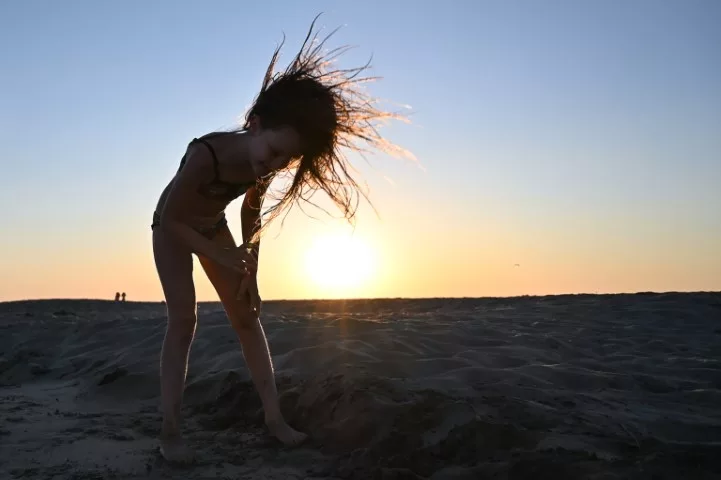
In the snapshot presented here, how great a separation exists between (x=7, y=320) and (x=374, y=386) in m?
6.70

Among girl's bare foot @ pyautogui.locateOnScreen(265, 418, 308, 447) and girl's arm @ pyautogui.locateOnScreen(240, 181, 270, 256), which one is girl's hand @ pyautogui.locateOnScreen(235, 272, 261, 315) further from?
girl's bare foot @ pyautogui.locateOnScreen(265, 418, 308, 447)

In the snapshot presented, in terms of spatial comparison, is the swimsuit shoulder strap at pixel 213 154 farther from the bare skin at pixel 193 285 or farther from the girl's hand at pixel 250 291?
the girl's hand at pixel 250 291

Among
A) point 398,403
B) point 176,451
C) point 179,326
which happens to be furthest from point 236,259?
point 398,403

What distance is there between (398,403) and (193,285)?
1.19 meters

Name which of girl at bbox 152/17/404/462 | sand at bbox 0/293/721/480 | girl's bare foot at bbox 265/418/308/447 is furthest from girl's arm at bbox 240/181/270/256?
sand at bbox 0/293/721/480

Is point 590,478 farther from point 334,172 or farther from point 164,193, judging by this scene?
point 164,193

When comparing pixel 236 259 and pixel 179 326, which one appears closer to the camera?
pixel 236 259

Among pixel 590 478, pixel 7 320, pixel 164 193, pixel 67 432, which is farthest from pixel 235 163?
pixel 7 320

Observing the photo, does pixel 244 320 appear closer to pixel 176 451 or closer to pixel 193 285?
pixel 193 285

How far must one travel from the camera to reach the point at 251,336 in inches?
130

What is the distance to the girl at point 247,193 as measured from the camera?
290cm

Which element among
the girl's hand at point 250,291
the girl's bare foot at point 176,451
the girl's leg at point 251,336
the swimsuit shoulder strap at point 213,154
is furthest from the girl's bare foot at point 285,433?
the swimsuit shoulder strap at point 213,154

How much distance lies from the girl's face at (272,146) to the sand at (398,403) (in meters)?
1.34

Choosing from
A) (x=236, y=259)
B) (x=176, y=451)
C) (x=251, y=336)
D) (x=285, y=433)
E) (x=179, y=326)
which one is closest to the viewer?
(x=236, y=259)
